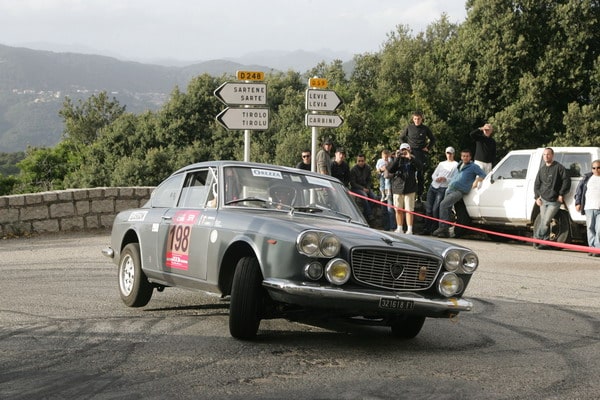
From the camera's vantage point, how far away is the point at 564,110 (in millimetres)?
46469

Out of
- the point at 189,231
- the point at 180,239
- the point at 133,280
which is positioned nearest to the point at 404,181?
the point at 133,280

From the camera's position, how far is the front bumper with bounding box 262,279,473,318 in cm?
714

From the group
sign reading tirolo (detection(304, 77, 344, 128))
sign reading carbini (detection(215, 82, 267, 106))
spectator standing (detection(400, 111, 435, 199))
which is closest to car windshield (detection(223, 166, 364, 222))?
sign reading carbini (detection(215, 82, 267, 106))

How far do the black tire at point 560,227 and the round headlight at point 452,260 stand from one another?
11030 millimetres

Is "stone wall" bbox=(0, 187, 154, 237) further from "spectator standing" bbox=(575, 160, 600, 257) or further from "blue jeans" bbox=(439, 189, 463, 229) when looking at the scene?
"spectator standing" bbox=(575, 160, 600, 257)

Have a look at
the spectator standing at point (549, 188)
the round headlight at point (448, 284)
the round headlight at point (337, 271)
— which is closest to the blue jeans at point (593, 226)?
the spectator standing at point (549, 188)

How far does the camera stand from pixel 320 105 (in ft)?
65.2

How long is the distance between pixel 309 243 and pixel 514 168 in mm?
13245

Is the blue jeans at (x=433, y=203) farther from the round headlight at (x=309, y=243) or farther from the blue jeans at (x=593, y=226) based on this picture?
the round headlight at (x=309, y=243)

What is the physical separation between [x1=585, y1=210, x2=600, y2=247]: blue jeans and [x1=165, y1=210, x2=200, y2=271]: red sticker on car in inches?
411

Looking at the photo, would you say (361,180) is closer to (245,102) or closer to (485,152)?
(485,152)

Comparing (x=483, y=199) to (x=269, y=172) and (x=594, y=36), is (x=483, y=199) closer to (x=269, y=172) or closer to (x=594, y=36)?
(x=269, y=172)

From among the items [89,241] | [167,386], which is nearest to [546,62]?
[89,241]

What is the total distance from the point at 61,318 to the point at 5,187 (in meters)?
98.7
